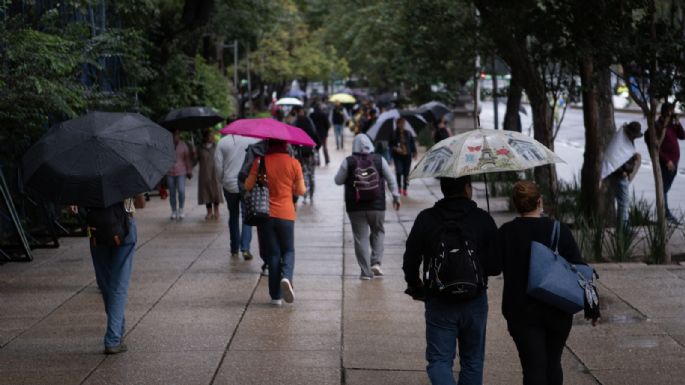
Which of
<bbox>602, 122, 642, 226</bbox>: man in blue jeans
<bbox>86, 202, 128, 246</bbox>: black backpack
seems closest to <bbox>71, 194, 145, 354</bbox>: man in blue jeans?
<bbox>86, 202, 128, 246</bbox>: black backpack

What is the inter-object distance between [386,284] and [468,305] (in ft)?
17.8

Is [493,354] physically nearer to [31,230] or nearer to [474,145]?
[474,145]

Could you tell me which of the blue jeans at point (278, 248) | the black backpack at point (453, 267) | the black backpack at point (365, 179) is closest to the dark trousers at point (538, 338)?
the black backpack at point (453, 267)

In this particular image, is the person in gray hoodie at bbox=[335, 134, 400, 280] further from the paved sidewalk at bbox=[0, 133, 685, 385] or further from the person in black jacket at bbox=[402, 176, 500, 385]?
the person in black jacket at bbox=[402, 176, 500, 385]

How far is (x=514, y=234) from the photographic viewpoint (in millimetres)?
5922

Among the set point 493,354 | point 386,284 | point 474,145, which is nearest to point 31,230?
point 386,284

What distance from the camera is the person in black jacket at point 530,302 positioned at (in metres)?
5.86

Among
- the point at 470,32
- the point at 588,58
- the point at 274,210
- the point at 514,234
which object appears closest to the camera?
the point at 514,234

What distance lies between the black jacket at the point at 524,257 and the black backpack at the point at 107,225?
3197 millimetres

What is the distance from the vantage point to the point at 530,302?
19.2ft

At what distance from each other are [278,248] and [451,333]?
4202mm

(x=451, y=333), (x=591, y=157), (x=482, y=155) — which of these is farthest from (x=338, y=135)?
(x=451, y=333)

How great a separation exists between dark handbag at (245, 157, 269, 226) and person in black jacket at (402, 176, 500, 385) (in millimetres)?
3934

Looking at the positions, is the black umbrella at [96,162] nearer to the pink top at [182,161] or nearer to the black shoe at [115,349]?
the black shoe at [115,349]
